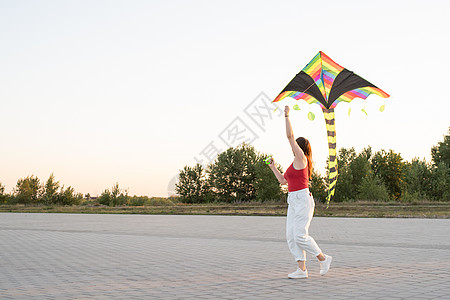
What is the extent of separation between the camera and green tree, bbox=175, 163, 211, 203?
239 ft

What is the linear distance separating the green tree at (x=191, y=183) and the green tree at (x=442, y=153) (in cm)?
3285

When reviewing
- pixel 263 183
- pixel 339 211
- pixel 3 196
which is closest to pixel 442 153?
pixel 263 183

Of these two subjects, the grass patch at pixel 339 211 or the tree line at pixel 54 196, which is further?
the tree line at pixel 54 196

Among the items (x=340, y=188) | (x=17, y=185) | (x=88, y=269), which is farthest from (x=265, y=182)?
(x=88, y=269)

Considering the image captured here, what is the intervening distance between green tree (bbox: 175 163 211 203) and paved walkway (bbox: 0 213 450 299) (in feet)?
200

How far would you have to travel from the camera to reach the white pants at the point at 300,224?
6160 mm

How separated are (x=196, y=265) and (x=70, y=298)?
2.80 meters

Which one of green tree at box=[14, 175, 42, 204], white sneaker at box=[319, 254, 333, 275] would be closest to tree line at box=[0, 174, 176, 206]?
green tree at box=[14, 175, 42, 204]

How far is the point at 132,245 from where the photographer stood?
35.7 ft

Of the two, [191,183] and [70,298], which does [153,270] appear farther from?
[191,183]

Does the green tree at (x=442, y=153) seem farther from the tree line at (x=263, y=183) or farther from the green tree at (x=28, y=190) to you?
the green tree at (x=28, y=190)

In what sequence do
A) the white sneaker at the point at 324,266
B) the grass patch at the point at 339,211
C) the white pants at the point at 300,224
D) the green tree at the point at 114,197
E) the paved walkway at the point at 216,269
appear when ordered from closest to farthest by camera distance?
the paved walkway at the point at 216,269, the white pants at the point at 300,224, the white sneaker at the point at 324,266, the grass patch at the point at 339,211, the green tree at the point at 114,197

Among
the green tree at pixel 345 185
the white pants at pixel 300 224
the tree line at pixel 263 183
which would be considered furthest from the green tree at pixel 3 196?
the white pants at pixel 300 224

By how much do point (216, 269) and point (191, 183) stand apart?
67225 millimetres
